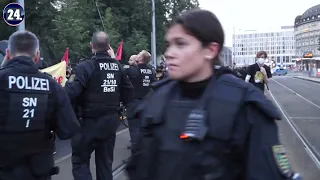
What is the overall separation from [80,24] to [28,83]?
1698 cm

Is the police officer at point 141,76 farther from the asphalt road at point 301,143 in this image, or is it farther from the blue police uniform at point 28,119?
the blue police uniform at point 28,119

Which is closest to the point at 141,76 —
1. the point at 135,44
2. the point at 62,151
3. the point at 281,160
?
the point at 62,151

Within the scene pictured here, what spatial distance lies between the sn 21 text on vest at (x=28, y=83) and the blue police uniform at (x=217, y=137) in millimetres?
1613

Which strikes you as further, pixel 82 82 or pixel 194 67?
pixel 82 82

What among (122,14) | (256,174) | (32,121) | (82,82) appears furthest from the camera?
(122,14)

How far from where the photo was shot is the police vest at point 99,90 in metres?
5.21

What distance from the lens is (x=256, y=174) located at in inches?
72.1

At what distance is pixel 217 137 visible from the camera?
188 centimetres

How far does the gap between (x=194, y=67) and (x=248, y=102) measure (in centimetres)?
28

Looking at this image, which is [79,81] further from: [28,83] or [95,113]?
[28,83]

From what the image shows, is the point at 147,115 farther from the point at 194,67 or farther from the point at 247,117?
the point at 247,117

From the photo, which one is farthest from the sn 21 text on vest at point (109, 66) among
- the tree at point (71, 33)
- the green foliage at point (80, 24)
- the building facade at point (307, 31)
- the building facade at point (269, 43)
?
the building facade at point (269, 43)

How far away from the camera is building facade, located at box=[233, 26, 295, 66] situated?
492ft

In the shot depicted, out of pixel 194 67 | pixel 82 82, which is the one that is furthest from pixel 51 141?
pixel 194 67
